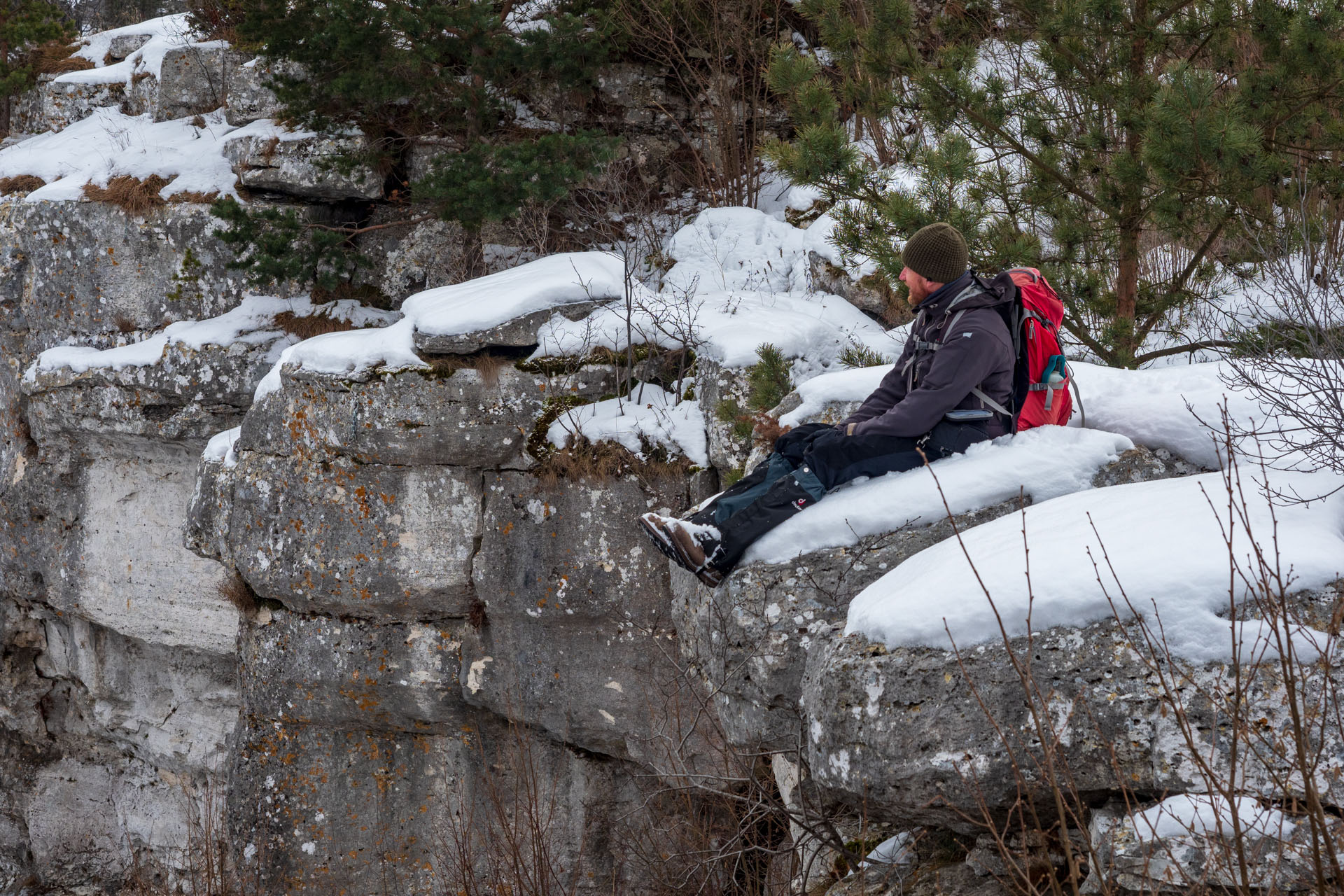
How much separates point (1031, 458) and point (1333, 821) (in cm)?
203

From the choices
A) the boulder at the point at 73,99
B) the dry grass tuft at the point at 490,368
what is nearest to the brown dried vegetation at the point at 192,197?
the boulder at the point at 73,99

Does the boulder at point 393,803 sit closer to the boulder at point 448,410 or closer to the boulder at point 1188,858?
the boulder at point 448,410

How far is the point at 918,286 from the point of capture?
4.56 meters

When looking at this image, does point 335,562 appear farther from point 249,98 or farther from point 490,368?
point 249,98

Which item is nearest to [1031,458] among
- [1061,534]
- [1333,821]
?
[1061,534]

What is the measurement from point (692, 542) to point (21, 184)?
1116 centimetres

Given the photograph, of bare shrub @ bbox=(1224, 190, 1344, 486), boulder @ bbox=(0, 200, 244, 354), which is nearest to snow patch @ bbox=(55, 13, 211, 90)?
boulder @ bbox=(0, 200, 244, 354)

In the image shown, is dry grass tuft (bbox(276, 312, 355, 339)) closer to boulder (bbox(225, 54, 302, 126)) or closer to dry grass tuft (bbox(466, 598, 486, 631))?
boulder (bbox(225, 54, 302, 126))

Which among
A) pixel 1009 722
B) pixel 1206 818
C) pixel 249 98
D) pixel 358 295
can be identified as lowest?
pixel 1206 818

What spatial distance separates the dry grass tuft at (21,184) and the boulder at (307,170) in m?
3.01

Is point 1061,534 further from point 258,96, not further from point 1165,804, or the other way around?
point 258,96

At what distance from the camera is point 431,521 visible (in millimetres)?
7746

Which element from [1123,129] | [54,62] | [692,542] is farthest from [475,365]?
[54,62]

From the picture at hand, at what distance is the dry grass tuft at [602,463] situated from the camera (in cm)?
712
